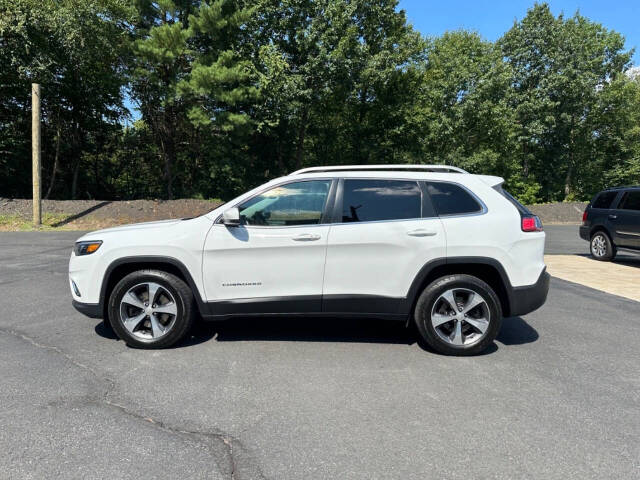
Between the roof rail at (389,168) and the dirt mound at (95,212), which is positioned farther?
the dirt mound at (95,212)

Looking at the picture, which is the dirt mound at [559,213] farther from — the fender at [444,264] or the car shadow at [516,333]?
the fender at [444,264]

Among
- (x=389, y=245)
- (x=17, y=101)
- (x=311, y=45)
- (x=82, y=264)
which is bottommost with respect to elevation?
(x=82, y=264)

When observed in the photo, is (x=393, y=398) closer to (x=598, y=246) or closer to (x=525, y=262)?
(x=525, y=262)

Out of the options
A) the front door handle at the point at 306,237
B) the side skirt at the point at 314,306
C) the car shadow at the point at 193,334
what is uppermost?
the front door handle at the point at 306,237

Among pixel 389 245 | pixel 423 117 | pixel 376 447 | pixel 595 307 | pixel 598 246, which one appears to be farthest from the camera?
pixel 423 117

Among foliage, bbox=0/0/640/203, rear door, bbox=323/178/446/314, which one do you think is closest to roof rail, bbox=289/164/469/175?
rear door, bbox=323/178/446/314

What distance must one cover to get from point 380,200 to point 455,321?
54.6 inches

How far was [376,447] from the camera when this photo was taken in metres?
2.64

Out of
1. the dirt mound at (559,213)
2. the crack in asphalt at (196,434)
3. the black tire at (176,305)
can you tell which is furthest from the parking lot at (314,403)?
the dirt mound at (559,213)

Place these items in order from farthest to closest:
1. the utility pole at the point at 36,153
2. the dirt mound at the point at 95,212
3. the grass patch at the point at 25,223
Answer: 1. the dirt mound at the point at 95,212
2. the grass patch at the point at 25,223
3. the utility pole at the point at 36,153

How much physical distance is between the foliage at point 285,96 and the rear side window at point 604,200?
1511cm

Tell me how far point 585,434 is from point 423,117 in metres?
28.6

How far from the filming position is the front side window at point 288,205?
4.20 metres

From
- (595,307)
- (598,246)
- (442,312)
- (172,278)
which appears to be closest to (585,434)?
(442,312)
